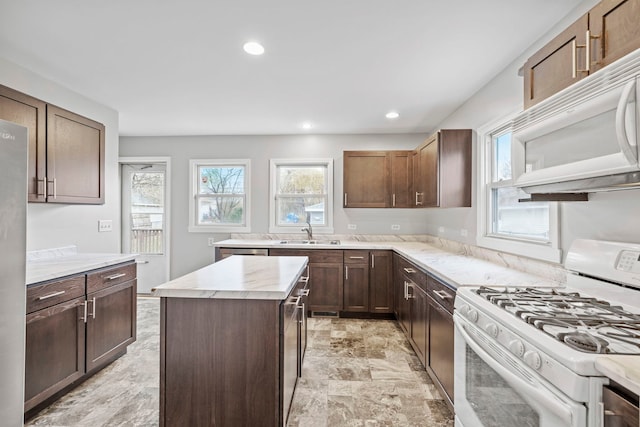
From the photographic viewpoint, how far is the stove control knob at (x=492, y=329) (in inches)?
49.9

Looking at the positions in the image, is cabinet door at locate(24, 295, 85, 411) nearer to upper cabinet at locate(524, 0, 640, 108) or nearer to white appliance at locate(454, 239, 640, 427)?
white appliance at locate(454, 239, 640, 427)

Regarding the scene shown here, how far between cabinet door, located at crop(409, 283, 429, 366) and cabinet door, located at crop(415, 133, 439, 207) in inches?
37.7

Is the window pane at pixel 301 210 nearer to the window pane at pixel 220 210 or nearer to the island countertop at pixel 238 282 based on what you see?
the window pane at pixel 220 210

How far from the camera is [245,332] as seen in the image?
63.0 inches

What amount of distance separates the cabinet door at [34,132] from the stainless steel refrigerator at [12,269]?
1053 mm

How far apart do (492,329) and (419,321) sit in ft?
4.83

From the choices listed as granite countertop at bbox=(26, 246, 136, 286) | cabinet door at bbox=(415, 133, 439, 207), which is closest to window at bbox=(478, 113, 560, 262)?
cabinet door at bbox=(415, 133, 439, 207)

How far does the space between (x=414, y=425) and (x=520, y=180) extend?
1.63 metres

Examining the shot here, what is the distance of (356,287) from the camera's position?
4016 mm

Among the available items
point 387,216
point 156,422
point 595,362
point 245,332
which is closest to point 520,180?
point 595,362

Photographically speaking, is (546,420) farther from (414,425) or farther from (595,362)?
(414,425)

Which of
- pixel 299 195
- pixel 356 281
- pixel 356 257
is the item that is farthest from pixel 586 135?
pixel 299 195

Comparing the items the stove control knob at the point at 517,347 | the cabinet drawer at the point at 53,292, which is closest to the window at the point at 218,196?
the cabinet drawer at the point at 53,292

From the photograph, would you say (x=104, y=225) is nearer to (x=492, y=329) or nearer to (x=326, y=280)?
(x=326, y=280)
